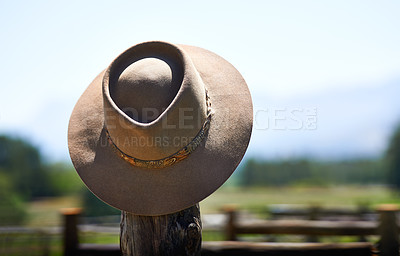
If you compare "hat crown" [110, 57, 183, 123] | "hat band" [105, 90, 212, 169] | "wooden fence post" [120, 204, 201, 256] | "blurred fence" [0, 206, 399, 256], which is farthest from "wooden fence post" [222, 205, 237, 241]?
"hat crown" [110, 57, 183, 123]

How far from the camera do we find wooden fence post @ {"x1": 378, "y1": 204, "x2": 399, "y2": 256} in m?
4.39

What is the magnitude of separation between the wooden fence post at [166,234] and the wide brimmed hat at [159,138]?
226 mm

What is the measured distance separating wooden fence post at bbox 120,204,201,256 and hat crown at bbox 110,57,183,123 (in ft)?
2.26

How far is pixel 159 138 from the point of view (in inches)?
92.9

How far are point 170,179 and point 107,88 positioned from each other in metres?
0.70

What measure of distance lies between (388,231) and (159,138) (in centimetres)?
342

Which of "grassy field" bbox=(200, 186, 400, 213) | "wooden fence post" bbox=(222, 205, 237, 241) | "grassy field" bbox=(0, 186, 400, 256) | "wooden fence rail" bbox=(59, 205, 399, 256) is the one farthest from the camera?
"grassy field" bbox=(200, 186, 400, 213)

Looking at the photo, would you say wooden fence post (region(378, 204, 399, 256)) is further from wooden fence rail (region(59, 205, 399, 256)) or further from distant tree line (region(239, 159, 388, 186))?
distant tree line (region(239, 159, 388, 186))

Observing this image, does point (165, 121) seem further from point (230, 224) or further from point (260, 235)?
point (260, 235)

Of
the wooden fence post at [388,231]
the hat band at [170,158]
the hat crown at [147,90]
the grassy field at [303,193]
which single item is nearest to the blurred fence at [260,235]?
the wooden fence post at [388,231]

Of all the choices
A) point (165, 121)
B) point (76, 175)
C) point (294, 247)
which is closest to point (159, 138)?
point (165, 121)

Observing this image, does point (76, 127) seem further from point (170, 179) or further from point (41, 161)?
point (41, 161)

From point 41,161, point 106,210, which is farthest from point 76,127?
point 41,161

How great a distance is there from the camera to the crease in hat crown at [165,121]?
2311mm
